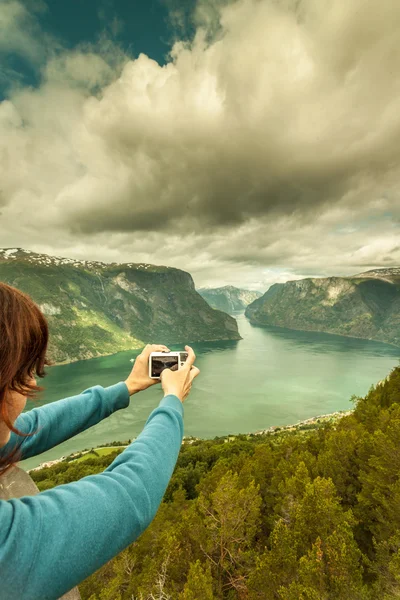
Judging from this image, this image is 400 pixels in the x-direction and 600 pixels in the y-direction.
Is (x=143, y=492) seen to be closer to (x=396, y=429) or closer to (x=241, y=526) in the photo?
(x=241, y=526)

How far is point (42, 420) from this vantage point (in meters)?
2.10

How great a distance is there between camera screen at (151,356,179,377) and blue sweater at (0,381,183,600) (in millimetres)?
945

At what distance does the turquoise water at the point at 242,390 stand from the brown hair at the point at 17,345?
37421mm

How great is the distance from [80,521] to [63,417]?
130 centimetres

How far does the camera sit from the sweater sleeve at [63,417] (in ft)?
6.70

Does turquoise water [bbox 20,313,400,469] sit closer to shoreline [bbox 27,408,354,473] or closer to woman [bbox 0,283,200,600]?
shoreline [bbox 27,408,354,473]

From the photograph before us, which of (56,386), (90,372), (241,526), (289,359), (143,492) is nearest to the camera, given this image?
(143,492)

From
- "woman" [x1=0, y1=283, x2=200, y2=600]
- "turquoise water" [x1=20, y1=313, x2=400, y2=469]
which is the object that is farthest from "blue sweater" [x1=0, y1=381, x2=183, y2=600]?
"turquoise water" [x1=20, y1=313, x2=400, y2=469]

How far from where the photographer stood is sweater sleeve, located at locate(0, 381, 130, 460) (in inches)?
80.4

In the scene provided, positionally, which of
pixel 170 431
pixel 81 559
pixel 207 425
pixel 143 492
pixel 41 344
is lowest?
pixel 207 425

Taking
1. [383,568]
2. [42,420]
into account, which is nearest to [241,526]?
[383,568]

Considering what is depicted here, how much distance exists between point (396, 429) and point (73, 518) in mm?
16336

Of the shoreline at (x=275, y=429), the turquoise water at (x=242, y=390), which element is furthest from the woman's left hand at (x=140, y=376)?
the shoreline at (x=275, y=429)

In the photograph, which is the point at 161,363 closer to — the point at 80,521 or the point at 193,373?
the point at 193,373
